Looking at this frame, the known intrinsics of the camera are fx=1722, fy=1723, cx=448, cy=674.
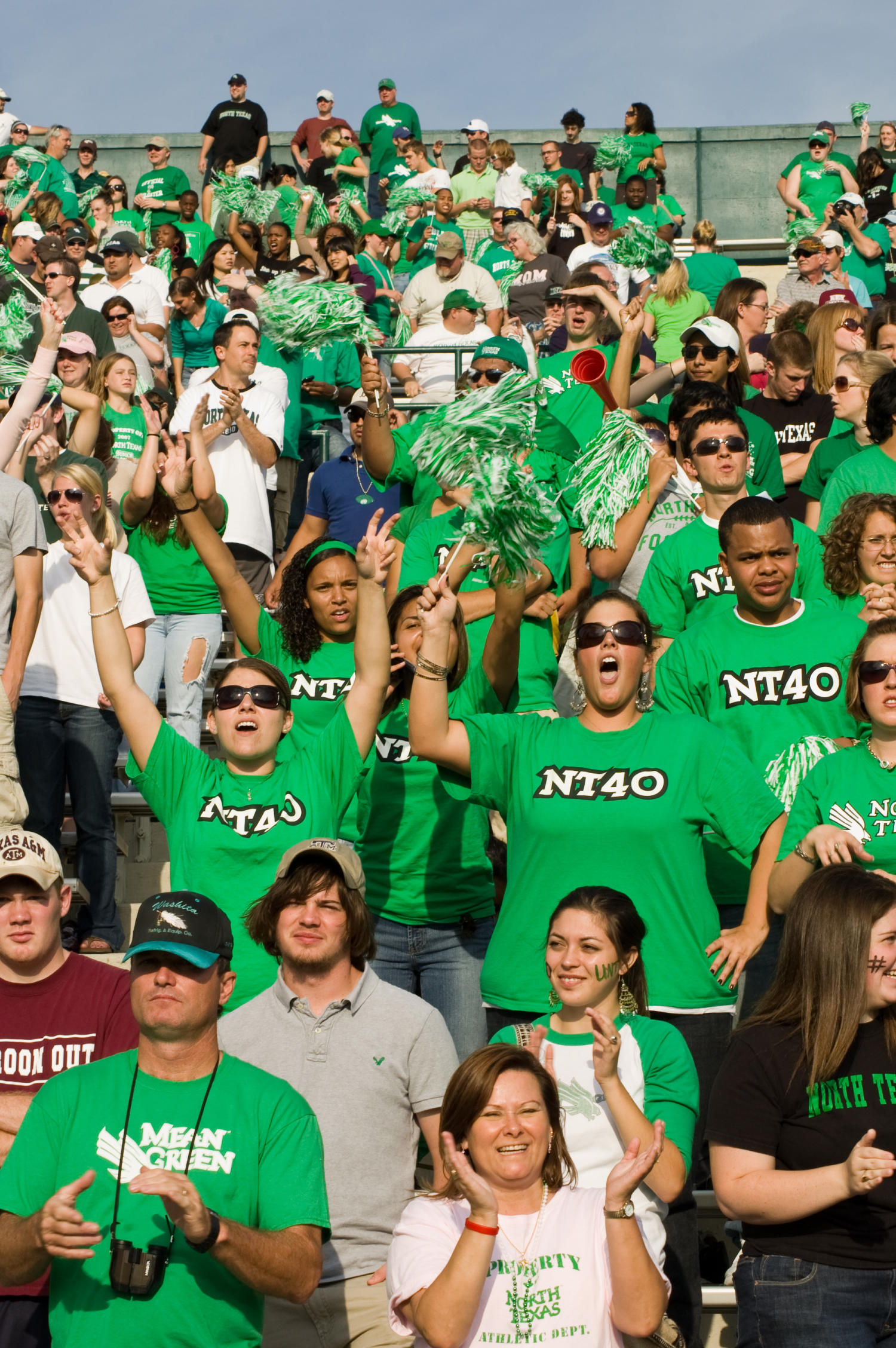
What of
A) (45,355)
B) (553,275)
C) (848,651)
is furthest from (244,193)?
(848,651)

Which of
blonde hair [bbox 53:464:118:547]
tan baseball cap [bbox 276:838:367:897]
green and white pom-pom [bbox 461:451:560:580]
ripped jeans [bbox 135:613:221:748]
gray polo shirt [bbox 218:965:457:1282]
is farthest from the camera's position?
ripped jeans [bbox 135:613:221:748]

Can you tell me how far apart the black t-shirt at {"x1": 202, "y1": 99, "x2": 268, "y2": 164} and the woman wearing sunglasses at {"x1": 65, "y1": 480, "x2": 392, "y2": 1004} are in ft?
43.8

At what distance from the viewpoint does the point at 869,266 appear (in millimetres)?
14406

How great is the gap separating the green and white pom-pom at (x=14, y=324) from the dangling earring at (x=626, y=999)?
5.99 metres

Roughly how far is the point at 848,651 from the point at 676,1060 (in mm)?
1552

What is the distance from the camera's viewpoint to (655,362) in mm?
11031

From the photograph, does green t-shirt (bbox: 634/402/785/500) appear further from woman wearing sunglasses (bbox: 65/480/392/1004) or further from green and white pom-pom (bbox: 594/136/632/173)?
green and white pom-pom (bbox: 594/136/632/173)

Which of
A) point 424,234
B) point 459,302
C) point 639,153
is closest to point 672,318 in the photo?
point 459,302

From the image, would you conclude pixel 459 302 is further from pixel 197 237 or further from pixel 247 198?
pixel 197 237

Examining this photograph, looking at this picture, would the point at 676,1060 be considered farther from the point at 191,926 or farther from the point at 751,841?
the point at 191,926

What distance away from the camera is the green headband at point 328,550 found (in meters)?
5.66

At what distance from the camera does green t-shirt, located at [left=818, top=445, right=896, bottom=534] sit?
6176mm

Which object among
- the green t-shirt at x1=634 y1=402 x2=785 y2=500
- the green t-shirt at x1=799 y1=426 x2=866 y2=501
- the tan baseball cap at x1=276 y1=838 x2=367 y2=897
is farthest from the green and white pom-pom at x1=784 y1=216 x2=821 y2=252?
the tan baseball cap at x1=276 y1=838 x2=367 y2=897

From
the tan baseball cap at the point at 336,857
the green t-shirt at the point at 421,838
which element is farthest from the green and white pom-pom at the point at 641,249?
the tan baseball cap at the point at 336,857
